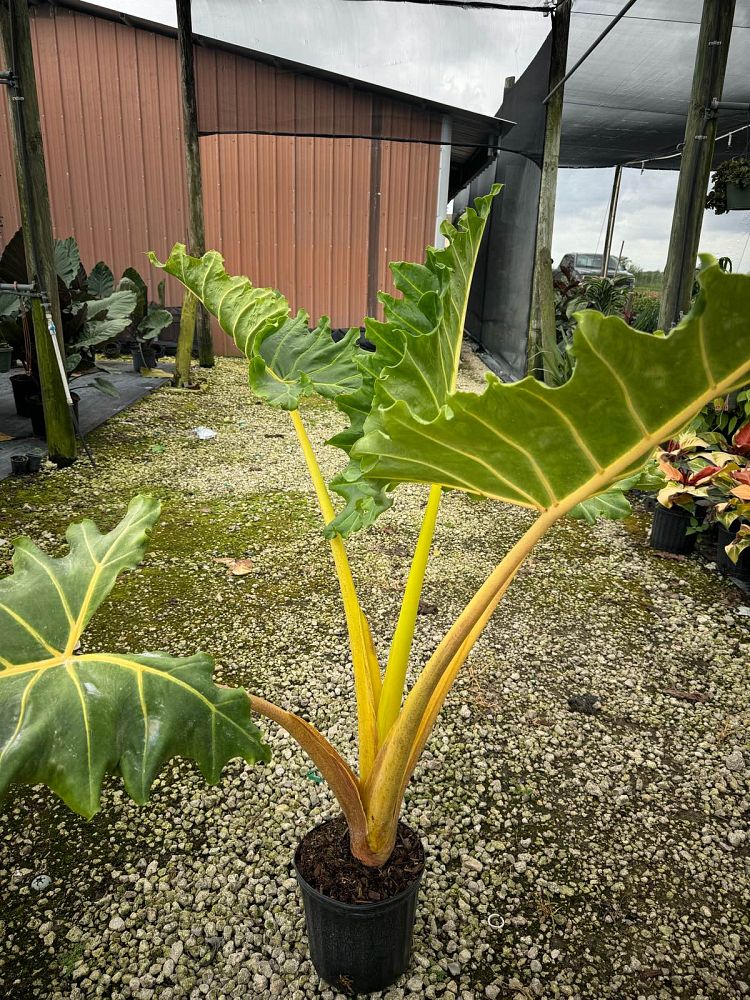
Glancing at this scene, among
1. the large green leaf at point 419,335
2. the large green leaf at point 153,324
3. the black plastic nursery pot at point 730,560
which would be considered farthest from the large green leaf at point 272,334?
the large green leaf at point 153,324

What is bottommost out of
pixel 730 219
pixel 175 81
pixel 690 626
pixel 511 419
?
pixel 690 626

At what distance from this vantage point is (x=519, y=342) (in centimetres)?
579

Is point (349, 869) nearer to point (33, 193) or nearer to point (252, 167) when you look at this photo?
point (33, 193)

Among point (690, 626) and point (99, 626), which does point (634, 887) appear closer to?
point (690, 626)

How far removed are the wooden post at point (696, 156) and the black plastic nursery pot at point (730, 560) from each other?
1.17 m

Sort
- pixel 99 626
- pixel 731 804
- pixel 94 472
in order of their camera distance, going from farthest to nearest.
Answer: pixel 94 472, pixel 99 626, pixel 731 804

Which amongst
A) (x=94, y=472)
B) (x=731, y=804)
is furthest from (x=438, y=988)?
(x=94, y=472)

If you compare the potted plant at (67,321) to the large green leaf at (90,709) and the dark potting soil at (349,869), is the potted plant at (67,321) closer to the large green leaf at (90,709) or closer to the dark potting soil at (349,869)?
the large green leaf at (90,709)

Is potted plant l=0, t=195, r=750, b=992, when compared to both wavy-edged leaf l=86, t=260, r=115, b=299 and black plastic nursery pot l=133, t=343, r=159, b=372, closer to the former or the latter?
wavy-edged leaf l=86, t=260, r=115, b=299

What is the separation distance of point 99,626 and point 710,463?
2.65 m

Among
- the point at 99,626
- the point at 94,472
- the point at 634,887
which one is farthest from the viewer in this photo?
the point at 94,472

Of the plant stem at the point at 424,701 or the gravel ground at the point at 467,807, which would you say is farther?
the gravel ground at the point at 467,807

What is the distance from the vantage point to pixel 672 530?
3049 mm

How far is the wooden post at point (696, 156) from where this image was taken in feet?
9.70
